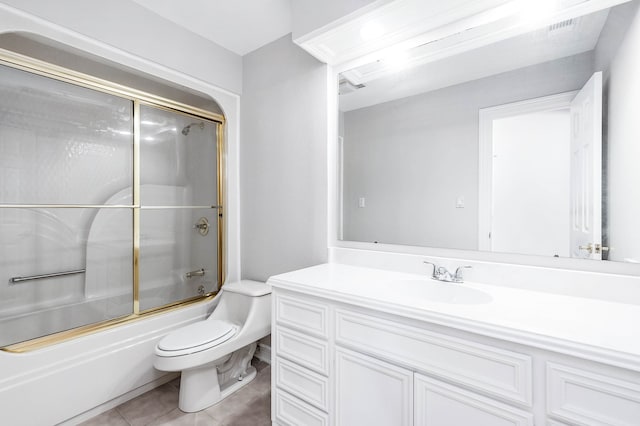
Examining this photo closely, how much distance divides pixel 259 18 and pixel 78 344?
7.54 feet

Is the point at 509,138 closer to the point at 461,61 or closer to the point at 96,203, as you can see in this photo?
the point at 461,61

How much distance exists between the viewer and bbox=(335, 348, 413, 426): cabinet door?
3.44 feet

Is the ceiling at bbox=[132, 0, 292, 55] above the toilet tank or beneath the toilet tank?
above

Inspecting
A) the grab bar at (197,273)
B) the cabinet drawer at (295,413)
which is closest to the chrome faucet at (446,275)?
the cabinet drawer at (295,413)

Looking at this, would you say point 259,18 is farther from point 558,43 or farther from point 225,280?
point 225,280

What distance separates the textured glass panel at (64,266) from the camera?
5.69 feet

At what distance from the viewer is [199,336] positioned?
1709mm

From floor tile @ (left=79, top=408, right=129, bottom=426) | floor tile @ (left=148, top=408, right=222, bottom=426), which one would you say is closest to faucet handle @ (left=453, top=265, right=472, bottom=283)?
floor tile @ (left=148, top=408, right=222, bottom=426)

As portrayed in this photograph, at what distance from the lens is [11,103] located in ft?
5.35

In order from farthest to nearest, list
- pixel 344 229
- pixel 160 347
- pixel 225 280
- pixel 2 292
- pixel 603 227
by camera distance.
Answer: pixel 225 280
pixel 344 229
pixel 2 292
pixel 160 347
pixel 603 227

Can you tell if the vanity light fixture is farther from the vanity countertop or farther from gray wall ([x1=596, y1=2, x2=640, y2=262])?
the vanity countertop

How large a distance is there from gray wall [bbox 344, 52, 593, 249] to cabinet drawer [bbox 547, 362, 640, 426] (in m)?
0.71

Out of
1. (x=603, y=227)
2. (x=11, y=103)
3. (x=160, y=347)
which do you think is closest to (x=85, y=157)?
(x=11, y=103)

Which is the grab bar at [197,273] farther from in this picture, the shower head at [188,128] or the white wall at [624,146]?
the white wall at [624,146]
